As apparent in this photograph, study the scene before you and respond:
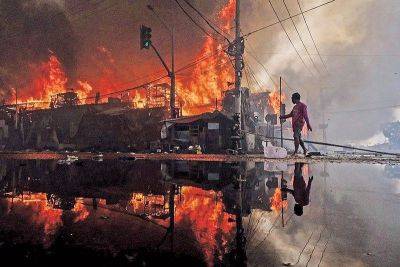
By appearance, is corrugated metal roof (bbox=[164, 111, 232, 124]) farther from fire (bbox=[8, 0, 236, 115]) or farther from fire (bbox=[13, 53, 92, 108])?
fire (bbox=[13, 53, 92, 108])

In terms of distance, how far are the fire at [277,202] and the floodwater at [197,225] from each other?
0.7 inches

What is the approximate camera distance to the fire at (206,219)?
298 cm

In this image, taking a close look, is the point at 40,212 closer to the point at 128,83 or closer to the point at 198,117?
the point at 198,117

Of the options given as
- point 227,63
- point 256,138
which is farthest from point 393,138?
point 256,138

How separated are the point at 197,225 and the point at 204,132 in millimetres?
22442

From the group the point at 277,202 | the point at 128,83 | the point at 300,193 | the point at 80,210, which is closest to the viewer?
the point at 80,210

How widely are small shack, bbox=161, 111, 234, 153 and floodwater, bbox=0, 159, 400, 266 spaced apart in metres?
18.8

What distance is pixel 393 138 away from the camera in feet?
264

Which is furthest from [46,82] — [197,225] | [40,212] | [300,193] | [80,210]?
[197,225]

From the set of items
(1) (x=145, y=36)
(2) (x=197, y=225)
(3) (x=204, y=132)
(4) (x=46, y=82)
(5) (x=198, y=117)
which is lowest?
(2) (x=197, y=225)

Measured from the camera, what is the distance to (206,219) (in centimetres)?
401

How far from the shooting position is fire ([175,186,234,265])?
117 inches

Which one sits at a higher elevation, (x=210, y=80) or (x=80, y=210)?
(x=210, y=80)

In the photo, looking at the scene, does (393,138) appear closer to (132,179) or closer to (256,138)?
(256,138)
